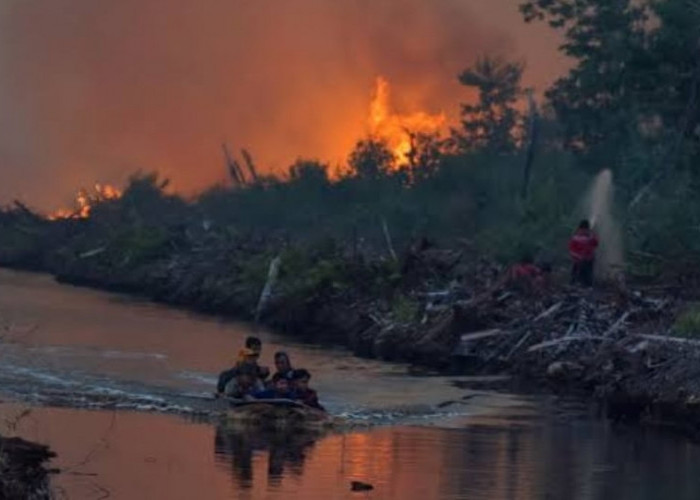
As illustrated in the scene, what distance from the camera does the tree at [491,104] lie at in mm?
65125

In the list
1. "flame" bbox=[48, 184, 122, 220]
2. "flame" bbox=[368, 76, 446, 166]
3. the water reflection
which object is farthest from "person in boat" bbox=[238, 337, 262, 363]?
"flame" bbox=[48, 184, 122, 220]

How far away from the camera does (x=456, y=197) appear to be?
55438 millimetres

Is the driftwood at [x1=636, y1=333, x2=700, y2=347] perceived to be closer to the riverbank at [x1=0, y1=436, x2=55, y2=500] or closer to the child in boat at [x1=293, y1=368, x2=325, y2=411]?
the child in boat at [x1=293, y1=368, x2=325, y2=411]

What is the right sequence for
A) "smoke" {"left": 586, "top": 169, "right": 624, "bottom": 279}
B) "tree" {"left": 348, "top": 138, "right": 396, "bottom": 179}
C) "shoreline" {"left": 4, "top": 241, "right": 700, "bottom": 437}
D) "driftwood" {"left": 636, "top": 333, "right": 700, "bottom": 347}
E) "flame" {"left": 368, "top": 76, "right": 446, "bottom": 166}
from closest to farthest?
1. "shoreline" {"left": 4, "top": 241, "right": 700, "bottom": 437}
2. "driftwood" {"left": 636, "top": 333, "right": 700, "bottom": 347}
3. "smoke" {"left": 586, "top": 169, "right": 624, "bottom": 279}
4. "tree" {"left": 348, "top": 138, "right": 396, "bottom": 179}
5. "flame" {"left": 368, "top": 76, "right": 446, "bottom": 166}

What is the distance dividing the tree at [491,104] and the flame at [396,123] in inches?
53.1

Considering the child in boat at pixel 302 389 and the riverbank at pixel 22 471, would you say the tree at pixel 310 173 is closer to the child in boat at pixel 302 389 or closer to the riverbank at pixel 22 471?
the child in boat at pixel 302 389

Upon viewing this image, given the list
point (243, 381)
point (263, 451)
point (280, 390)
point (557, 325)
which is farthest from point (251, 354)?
point (557, 325)

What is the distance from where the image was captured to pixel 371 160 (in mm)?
63250

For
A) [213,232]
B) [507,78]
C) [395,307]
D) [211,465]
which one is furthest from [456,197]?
[211,465]

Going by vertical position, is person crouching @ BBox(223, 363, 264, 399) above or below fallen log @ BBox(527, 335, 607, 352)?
below

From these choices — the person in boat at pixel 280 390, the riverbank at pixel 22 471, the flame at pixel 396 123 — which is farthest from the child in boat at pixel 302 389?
the flame at pixel 396 123

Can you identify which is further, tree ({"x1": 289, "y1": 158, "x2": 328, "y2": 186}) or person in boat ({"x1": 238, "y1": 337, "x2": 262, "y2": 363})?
tree ({"x1": 289, "y1": 158, "x2": 328, "y2": 186})

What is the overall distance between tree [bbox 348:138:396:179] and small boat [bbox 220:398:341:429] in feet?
114

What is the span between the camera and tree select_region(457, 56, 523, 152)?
65.1 m
